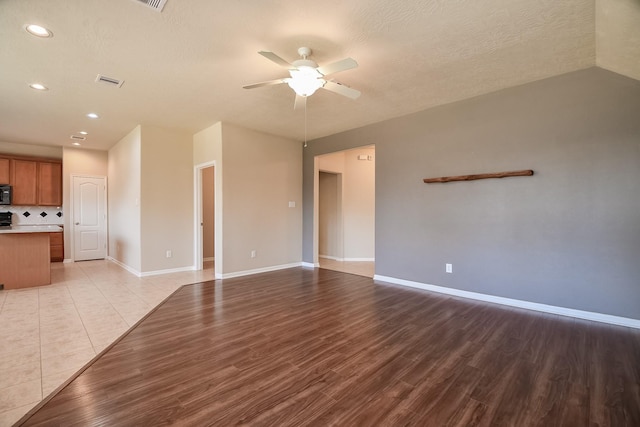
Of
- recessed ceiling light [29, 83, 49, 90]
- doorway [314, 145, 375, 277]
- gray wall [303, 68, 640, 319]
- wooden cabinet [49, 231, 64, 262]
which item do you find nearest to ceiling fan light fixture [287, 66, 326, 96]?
gray wall [303, 68, 640, 319]

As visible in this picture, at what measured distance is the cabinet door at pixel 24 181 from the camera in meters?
6.34

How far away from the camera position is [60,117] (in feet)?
15.5

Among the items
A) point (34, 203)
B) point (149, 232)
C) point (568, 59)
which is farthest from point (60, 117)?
point (568, 59)

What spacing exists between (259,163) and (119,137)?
3.23 m

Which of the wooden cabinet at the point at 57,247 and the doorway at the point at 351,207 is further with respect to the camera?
the doorway at the point at 351,207

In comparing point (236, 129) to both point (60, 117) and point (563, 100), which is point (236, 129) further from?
point (563, 100)

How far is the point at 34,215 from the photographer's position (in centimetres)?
677

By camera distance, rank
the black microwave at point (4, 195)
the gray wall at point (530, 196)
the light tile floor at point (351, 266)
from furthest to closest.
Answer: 1. the black microwave at point (4, 195)
2. the light tile floor at point (351, 266)
3. the gray wall at point (530, 196)

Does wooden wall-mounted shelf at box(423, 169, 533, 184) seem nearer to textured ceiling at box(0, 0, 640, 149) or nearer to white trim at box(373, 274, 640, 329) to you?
textured ceiling at box(0, 0, 640, 149)

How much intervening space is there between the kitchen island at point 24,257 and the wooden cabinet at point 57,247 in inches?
103

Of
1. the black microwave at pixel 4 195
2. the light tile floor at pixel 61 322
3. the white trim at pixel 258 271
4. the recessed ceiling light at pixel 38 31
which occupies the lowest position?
the light tile floor at pixel 61 322

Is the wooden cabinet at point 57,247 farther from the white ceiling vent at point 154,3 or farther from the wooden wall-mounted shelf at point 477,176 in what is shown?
the wooden wall-mounted shelf at point 477,176

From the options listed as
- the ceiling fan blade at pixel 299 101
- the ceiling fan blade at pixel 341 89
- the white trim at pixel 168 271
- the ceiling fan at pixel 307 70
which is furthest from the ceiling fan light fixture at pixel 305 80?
the white trim at pixel 168 271

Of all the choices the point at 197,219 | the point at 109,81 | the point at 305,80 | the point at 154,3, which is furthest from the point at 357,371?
the point at 197,219
